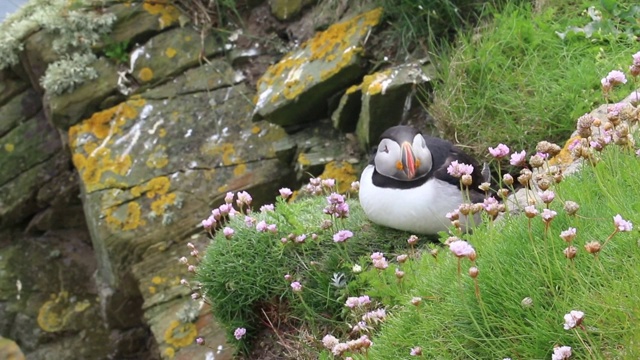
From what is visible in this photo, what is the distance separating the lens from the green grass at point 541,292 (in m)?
2.34

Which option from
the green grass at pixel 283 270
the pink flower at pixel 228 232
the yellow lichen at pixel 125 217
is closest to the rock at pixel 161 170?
the yellow lichen at pixel 125 217

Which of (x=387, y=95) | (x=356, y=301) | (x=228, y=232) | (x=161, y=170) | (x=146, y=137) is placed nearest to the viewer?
(x=356, y=301)

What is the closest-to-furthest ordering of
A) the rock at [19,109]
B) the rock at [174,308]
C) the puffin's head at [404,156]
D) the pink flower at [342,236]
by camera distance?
the pink flower at [342,236] < the puffin's head at [404,156] < the rock at [174,308] < the rock at [19,109]

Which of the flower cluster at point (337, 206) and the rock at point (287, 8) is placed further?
the rock at point (287, 8)

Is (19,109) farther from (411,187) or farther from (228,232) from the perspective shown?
(411,187)

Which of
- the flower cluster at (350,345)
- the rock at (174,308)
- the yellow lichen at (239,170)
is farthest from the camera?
the yellow lichen at (239,170)

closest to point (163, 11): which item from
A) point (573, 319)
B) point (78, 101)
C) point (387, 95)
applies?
point (78, 101)

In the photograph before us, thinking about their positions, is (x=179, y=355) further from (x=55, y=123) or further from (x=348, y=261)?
(x=55, y=123)

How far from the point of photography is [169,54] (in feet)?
23.9

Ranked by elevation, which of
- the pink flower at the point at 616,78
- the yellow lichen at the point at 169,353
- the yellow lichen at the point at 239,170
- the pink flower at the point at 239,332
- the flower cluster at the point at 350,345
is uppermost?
the pink flower at the point at 616,78

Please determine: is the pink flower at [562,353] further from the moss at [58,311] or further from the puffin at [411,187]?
the moss at [58,311]

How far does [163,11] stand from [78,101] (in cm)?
112

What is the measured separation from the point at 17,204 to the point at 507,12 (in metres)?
4.62

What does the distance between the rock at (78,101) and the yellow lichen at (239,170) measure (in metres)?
1.43
